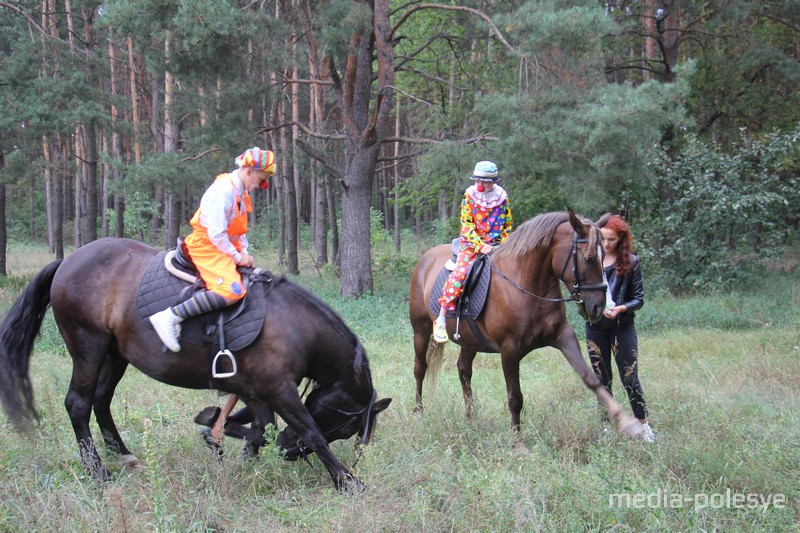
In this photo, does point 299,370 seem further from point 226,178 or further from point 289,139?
point 289,139

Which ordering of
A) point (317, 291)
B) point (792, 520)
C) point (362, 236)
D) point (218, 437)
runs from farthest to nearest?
point (317, 291) < point (362, 236) < point (218, 437) < point (792, 520)

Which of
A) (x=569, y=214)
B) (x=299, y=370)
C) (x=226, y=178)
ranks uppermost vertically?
(x=226, y=178)

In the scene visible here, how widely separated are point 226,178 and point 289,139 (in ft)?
53.6

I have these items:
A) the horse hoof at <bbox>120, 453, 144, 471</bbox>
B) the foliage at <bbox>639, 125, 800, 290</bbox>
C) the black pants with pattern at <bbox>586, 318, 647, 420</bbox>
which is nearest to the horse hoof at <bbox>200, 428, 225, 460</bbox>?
the horse hoof at <bbox>120, 453, 144, 471</bbox>

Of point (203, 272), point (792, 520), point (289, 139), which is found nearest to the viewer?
point (792, 520)

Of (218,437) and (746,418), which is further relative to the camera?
(746,418)

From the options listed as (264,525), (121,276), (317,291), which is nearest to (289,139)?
(317,291)

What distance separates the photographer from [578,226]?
4816 millimetres

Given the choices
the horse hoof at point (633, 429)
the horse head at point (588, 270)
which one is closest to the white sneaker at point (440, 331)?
the horse head at point (588, 270)

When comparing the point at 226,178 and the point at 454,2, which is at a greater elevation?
the point at 454,2

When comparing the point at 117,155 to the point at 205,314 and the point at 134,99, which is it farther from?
the point at 205,314

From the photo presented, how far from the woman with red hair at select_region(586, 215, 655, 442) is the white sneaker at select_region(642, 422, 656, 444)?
7.1 inches

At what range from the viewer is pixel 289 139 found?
20.0 metres

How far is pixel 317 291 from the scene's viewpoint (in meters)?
15.7
